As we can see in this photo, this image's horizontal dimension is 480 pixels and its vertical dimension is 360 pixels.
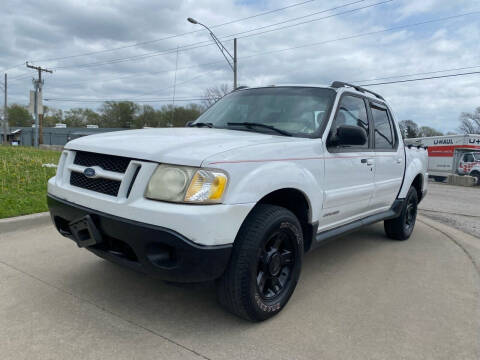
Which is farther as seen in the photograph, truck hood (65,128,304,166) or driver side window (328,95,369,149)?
driver side window (328,95,369,149)

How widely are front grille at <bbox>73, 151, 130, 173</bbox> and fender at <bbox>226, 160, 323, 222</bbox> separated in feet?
2.45

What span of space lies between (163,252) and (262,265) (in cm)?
75

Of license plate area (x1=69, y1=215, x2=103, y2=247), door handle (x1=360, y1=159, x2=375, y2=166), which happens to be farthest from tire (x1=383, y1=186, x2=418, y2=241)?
license plate area (x1=69, y1=215, x2=103, y2=247)

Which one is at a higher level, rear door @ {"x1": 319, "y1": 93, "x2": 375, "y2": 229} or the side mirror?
the side mirror

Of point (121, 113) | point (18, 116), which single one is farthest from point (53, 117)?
point (121, 113)

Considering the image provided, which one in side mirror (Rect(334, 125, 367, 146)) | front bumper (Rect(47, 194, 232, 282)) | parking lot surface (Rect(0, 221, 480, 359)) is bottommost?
parking lot surface (Rect(0, 221, 480, 359))

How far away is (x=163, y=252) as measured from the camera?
2.27 metres

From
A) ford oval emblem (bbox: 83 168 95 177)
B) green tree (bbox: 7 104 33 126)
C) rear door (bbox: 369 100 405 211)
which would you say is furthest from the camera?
green tree (bbox: 7 104 33 126)

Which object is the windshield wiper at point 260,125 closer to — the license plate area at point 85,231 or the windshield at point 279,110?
the windshield at point 279,110

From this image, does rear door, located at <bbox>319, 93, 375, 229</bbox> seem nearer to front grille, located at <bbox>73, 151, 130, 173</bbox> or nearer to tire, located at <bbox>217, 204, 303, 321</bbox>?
tire, located at <bbox>217, 204, 303, 321</bbox>

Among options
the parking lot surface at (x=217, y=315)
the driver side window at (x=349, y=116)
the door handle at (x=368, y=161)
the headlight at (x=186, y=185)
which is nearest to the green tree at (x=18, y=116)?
the parking lot surface at (x=217, y=315)

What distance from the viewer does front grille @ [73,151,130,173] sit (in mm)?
2471

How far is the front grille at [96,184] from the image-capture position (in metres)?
2.48

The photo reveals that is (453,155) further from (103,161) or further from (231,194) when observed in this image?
(103,161)
